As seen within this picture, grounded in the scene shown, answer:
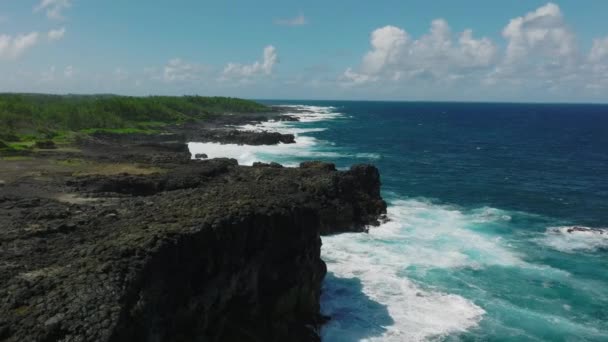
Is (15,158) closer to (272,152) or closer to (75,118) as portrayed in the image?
(272,152)

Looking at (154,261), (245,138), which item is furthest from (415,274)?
(245,138)

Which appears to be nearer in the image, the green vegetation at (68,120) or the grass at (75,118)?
the green vegetation at (68,120)

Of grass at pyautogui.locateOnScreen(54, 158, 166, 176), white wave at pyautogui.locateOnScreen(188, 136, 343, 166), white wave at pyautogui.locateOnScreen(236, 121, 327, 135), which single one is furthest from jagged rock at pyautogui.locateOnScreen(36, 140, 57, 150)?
white wave at pyautogui.locateOnScreen(236, 121, 327, 135)

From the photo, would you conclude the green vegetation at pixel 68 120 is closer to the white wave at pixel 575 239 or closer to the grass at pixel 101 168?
the grass at pixel 101 168

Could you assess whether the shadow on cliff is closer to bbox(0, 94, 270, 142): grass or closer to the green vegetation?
the green vegetation

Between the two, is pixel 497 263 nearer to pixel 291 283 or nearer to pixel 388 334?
pixel 388 334

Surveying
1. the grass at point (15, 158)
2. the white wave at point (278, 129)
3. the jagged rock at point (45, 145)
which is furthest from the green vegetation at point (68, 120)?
the white wave at point (278, 129)

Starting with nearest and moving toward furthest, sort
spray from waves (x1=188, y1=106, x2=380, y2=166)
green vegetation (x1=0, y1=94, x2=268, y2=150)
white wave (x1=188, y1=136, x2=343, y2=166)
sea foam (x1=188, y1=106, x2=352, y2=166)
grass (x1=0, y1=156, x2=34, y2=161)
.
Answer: grass (x1=0, y1=156, x2=34, y2=161) → green vegetation (x1=0, y1=94, x2=268, y2=150) → sea foam (x1=188, y1=106, x2=352, y2=166) → white wave (x1=188, y1=136, x2=343, y2=166) → spray from waves (x1=188, y1=106, x2=380, y2=166)
